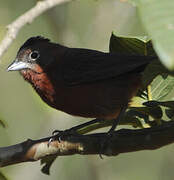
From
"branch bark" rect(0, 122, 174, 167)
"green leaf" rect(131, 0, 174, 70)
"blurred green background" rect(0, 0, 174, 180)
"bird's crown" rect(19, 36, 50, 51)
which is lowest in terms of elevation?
"blurred green background" rect(0, 0, 174, 180)

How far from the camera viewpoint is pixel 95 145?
2.55 meters

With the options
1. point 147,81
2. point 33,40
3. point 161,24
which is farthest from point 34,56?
point 161,24

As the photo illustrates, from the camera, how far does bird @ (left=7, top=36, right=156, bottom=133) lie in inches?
134

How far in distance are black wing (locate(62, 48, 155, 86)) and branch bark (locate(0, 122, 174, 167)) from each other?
Result: 82cm

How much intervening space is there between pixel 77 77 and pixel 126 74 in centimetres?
40

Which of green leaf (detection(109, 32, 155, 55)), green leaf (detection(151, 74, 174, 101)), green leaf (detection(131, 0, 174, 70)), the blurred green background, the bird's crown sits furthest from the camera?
the blurred green background

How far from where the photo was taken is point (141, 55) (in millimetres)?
2719

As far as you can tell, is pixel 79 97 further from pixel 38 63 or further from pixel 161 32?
pixel 161 32

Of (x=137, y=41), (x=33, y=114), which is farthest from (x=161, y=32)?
(x=33, y=114)

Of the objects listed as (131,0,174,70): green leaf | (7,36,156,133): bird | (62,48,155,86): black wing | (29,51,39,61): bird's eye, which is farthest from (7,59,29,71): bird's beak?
(131,0,174,70): green leaf

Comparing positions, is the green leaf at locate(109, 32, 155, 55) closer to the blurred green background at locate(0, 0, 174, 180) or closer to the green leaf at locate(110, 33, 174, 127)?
the green leaf at locate(110, 33, 174, 127)

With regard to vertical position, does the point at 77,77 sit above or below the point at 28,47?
below

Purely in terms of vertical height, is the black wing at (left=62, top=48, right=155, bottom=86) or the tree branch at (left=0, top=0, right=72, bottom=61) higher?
the tree branch at (left=0, top=0, right=72, bottom=61)

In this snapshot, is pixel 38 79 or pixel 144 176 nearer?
pixel 38 79
